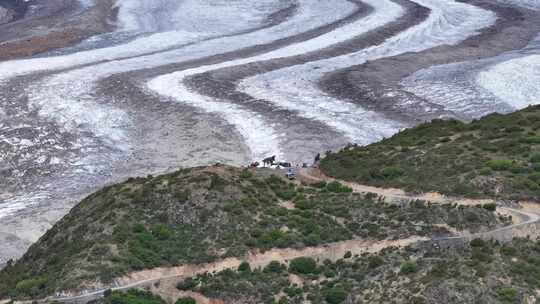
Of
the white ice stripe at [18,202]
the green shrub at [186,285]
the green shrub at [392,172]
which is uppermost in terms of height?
the green shrub at [186,285]

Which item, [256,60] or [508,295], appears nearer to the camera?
[508,295]

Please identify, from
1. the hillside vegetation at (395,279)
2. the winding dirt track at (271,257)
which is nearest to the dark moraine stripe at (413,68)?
the winding dirt track at (271,257)

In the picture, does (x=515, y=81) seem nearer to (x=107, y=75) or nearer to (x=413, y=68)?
(x=413, y=68)

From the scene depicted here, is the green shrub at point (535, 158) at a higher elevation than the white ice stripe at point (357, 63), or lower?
higher

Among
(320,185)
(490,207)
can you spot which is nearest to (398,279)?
(490,207)

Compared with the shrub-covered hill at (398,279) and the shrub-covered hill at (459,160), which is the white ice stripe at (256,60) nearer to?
the shrub-covered hill at (459,160)

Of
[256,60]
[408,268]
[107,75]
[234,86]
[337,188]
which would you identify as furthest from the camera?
[256,60]
